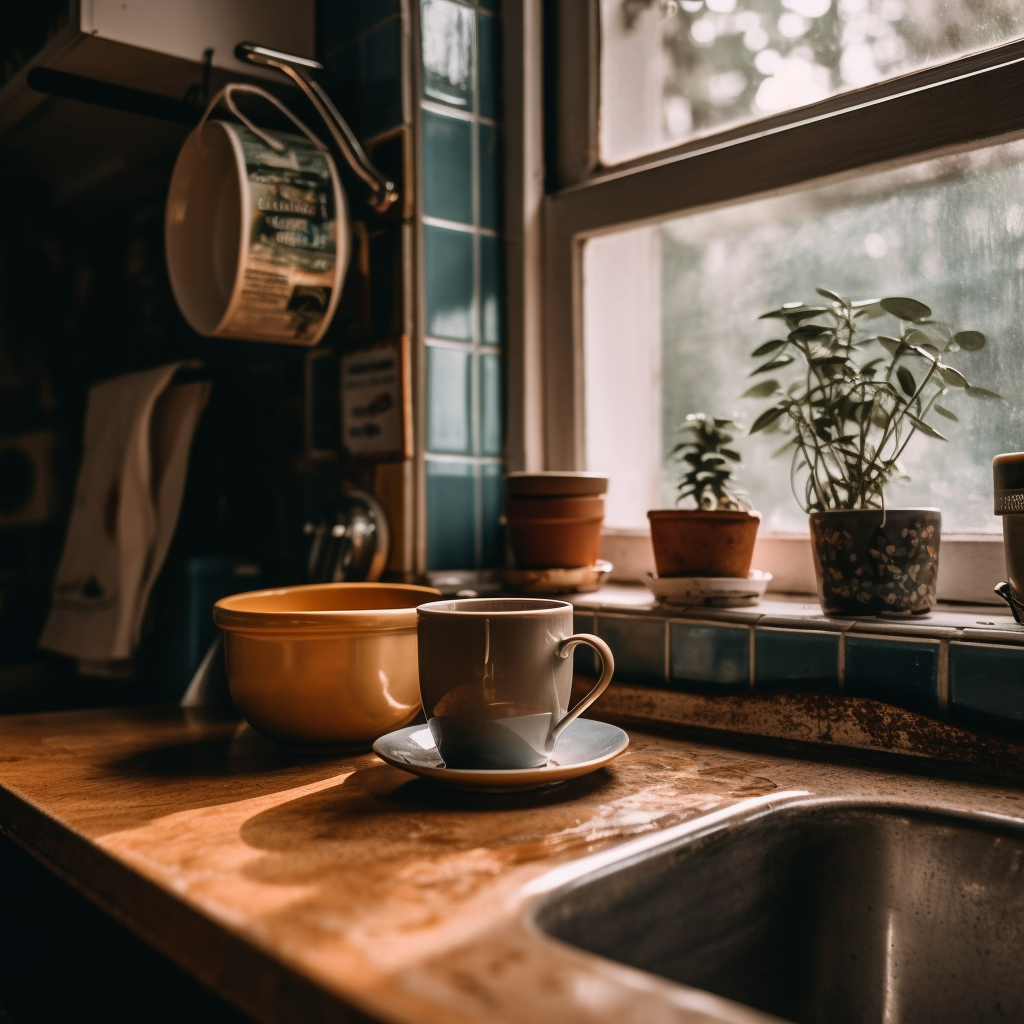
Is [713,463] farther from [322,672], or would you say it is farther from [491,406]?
[322,672]

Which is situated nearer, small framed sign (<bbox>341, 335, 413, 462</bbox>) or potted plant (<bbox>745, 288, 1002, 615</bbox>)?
potted plant (<bbox>745, 288, 1002, 615</bbox>)

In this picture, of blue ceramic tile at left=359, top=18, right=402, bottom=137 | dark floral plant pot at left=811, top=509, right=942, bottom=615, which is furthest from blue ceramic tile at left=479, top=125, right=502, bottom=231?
dark floral plant pot at left=811, top=509, right=942, bottom=615

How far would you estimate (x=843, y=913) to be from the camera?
76 cm

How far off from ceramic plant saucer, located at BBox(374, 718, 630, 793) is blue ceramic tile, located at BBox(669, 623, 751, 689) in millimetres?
166

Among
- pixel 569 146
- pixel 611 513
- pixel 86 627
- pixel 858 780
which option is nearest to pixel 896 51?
pixel 569 146

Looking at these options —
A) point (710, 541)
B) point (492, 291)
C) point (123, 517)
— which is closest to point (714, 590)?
point (710, 541)

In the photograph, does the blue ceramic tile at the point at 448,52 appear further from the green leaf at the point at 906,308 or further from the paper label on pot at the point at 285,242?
the green leaf at the point at 906,308

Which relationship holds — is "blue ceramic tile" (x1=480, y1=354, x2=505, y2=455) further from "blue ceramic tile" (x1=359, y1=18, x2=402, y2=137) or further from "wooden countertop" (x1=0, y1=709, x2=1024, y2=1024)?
"wooden countertop" (x1=0, y1=709, x2=1024, y2=1024)

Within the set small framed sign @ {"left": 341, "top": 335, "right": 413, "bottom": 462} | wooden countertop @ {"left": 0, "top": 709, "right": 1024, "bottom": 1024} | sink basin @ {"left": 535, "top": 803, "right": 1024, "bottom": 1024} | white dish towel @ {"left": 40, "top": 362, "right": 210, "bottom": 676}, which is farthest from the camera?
white dish towel @ {"left": 40, "top": 362, "right": 210, "bottom": 676}

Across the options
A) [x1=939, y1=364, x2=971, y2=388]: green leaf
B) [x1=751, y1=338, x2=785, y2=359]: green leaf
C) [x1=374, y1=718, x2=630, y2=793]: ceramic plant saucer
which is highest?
[x1=751, y1=338, x2=785, y2=359]: green leaf

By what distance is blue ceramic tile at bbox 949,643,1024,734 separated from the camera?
2.70ft

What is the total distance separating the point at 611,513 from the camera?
1435 millimetres

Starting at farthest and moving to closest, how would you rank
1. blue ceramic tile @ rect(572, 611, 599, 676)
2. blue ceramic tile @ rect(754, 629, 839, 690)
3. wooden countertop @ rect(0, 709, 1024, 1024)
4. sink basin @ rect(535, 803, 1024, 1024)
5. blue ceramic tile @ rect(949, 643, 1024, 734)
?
blue ceramic tile @ rect(572, 611, 599, 676) < blue ceramic tile @ rect(754, 629, 839, 690) < blue ceramic tile @ rect(949, 643, 1024, 734) < sink basin @ rect(535, 803, 1024, 1024) < wooden countertop @ rect(0, 709, 1024, 1024)

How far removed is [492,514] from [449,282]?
348 mm
